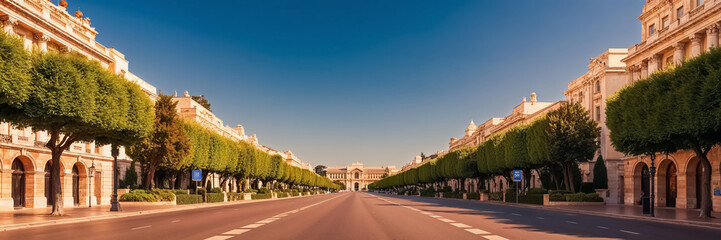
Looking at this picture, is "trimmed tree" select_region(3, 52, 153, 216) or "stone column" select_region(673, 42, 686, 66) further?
"stone column" select_region(673, 42, 686, 66)

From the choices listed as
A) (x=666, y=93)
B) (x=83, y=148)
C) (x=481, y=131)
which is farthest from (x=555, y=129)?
(x=481, y=131)

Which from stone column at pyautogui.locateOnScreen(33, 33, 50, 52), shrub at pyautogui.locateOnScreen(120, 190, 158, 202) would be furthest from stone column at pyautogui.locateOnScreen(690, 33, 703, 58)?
stone column at pyautogui.locateOnScreen(33, 33, 50, 52)

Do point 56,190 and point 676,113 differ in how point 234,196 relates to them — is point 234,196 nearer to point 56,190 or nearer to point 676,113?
point 56,190

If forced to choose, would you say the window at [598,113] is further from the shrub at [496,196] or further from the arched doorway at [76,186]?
the arched doorway at [76,186]

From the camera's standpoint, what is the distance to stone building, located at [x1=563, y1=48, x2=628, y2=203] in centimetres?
5888

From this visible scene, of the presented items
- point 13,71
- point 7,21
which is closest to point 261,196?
point 7,21

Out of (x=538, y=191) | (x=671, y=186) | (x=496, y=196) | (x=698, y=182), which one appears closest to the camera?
(x=698, y=182)

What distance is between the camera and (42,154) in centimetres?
4138

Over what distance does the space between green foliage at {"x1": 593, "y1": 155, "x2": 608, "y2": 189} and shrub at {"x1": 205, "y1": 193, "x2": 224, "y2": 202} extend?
3899cm

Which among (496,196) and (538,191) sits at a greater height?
(538,191)

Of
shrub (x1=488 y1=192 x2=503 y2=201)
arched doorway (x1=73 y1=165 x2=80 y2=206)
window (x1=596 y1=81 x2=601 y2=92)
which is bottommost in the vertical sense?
shrub (x1=488 y1=192 x2=503 y2=201)

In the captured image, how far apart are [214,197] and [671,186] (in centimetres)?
4297

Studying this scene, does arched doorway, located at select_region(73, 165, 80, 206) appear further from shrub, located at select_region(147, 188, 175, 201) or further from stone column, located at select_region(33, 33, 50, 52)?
stone column, located at select_region(33, 33, 50, 52)

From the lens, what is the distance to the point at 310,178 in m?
168
